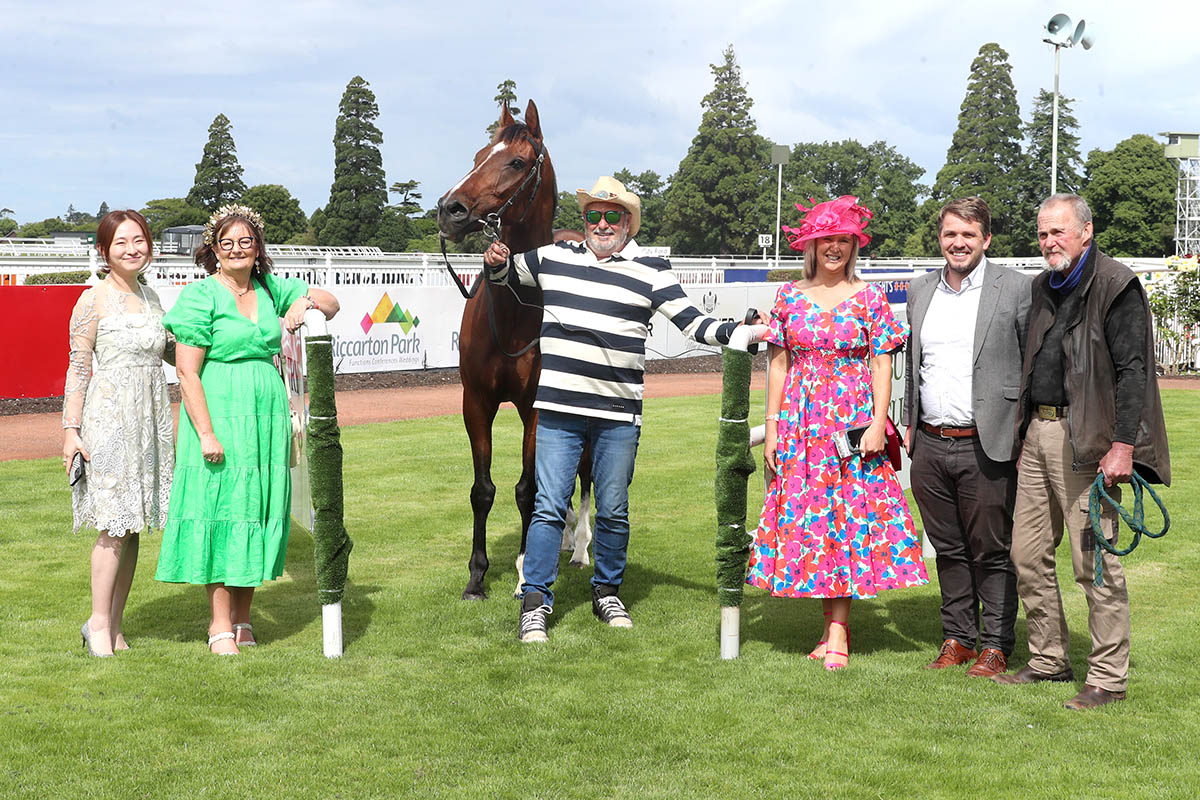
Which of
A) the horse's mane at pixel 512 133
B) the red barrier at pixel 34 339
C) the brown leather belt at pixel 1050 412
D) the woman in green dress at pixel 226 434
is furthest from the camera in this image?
the red barrier at pixel 34 339

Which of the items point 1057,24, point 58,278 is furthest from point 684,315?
point 1057,24

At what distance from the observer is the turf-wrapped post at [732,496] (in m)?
4.86

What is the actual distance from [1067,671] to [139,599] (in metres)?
4.57

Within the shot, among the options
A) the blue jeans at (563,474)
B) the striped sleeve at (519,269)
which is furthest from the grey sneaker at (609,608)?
the striped sleeve at (519,269)

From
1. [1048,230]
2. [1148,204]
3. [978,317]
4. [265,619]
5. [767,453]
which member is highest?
[1148,204]

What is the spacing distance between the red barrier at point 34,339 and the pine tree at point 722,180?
62.5 m

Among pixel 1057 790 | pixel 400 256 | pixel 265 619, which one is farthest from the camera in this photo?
pixel 400 256

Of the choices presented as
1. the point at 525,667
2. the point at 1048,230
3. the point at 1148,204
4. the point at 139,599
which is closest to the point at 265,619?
the point at 139,599

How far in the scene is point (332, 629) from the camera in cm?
492

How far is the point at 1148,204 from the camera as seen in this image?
6169 cm

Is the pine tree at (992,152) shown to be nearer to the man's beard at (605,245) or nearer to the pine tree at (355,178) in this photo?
the pine tree at (355,178)

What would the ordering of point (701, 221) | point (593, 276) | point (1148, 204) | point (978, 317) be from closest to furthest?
point (978, 317), point (593, 276), point (1148, 204), point (701, 221)

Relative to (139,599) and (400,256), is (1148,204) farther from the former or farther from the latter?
(139,599)

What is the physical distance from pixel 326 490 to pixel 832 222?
7.99 ft
